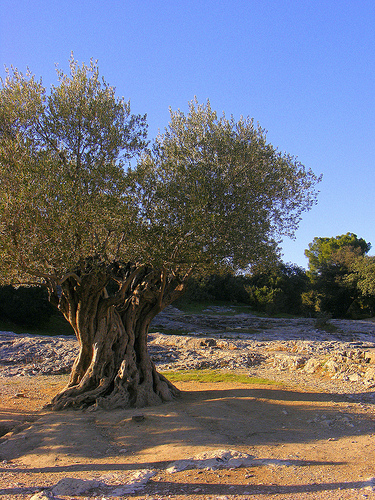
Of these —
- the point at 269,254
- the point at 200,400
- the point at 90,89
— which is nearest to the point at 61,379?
the point at 200,400

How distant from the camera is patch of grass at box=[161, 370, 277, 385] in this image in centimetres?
1757

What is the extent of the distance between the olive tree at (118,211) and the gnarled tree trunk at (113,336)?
40mm

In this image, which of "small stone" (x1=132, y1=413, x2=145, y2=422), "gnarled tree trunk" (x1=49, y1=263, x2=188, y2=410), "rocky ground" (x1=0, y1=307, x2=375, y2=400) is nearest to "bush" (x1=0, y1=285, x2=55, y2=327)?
"rocky ground" (x1=0, y1=307, x2=375, y2=400)

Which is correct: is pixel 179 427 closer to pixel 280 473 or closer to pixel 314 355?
pixel 280 473

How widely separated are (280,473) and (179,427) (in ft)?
12.5

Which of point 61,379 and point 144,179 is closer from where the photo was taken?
point 144,179

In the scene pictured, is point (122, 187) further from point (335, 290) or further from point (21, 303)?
point (335, 290)

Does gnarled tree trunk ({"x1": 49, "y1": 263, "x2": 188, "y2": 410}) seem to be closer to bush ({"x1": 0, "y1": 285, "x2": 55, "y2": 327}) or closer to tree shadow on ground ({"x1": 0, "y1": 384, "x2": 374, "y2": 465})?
A: tree shadow on ground ({"x1": 0, "y1": 384, "x2": 374, "y2": 465})

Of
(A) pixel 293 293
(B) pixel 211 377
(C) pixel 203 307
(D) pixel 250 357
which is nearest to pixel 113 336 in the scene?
(B) pixel 211 377

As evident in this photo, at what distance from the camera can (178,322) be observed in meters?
44.9

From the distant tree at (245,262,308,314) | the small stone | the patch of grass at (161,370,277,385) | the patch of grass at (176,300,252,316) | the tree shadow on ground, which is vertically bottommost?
the patch of grass at (161,370,277,385)

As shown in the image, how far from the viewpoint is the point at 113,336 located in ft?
45.8

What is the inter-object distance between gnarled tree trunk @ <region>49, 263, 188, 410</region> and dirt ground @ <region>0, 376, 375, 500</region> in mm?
854

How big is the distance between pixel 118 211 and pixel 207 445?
6707mm
